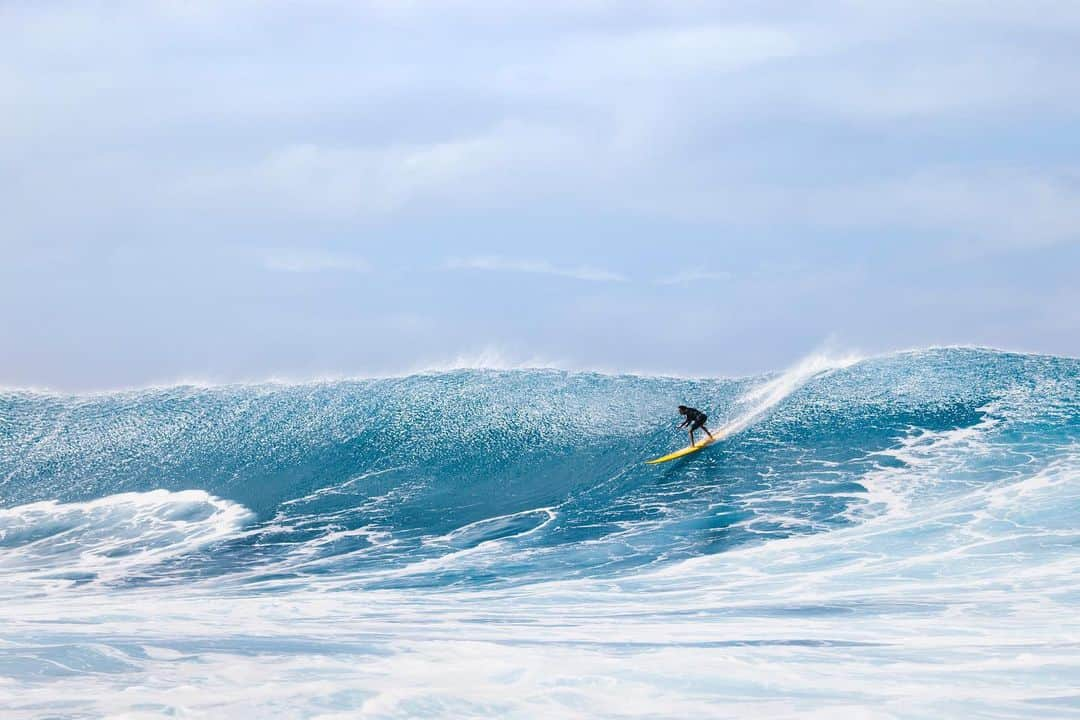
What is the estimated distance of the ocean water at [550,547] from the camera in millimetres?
5832

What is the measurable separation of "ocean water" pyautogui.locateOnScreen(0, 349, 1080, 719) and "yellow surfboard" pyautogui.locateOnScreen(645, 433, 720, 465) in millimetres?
344

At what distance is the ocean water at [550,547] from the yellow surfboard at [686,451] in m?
0.34

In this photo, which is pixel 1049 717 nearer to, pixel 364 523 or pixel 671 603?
pixel 671 603

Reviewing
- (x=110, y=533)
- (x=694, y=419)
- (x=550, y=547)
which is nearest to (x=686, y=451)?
(x=694, y=419)

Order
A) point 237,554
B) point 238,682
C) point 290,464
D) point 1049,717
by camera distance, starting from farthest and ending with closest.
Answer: point 290,464 → point 237,554 → point 238,682 → point 1049,717

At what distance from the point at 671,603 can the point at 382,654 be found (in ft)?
9.41

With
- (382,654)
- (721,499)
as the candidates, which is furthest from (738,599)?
(721,499)

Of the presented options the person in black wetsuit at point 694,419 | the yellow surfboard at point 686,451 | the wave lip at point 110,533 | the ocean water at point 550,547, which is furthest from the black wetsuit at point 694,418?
the wave lip at point 110,533

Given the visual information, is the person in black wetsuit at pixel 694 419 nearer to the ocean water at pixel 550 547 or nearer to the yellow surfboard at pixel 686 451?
the yellow surfboard at pixel 686 451

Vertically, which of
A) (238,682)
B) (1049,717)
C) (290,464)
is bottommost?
(1049,717)

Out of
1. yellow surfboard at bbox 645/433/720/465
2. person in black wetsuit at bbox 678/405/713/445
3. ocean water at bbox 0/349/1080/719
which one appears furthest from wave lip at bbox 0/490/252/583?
person in black wetsuit at bbox 678/405/713/445

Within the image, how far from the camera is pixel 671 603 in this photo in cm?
855

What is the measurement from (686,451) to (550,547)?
14.1 feet

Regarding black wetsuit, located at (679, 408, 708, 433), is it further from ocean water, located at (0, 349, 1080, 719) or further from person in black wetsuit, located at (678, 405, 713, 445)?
ocean water, located at (0, 349, 1080, 719)
